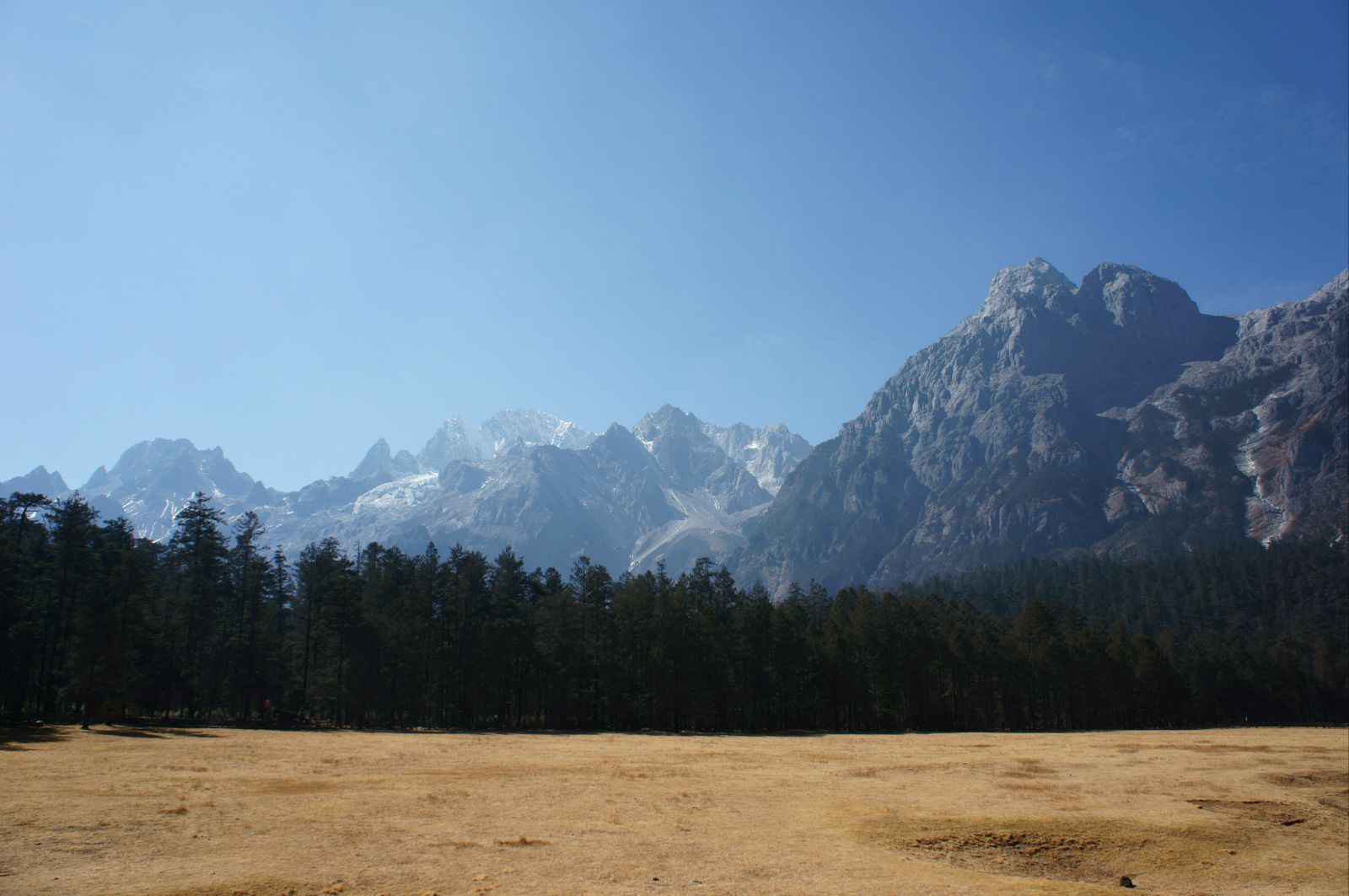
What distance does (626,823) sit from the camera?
24.6 metres

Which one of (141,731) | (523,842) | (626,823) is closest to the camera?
(523,842)

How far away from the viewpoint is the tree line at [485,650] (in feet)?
195

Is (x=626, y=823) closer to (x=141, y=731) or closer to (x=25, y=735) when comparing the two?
(x=25, y=735)

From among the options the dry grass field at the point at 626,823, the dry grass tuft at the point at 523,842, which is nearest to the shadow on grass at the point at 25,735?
the dry grass field at the point at 626,823

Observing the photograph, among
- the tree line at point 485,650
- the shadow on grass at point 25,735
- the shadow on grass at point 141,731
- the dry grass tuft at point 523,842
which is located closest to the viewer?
the dry grass tuft at point 523,842

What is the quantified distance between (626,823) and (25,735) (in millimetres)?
42317

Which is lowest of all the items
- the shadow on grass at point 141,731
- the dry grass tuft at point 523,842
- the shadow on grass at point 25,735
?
the shadow on grass at point 141,731

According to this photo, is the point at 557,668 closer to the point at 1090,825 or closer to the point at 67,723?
the point at 67,723

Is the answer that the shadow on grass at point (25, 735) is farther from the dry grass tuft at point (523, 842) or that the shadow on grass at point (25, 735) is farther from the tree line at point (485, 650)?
the dry grass tuft at point (523, 842)

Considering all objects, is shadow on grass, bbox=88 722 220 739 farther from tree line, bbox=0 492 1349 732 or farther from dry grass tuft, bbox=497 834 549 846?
dry grass tuft, bbox=497 834 549 846

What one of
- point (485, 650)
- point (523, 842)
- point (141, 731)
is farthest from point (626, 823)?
point (485, 650)

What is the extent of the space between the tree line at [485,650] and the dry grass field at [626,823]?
16.6 metres

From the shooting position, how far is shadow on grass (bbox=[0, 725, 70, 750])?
3969 cm

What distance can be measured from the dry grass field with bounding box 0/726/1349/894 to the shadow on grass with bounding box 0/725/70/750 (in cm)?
52
